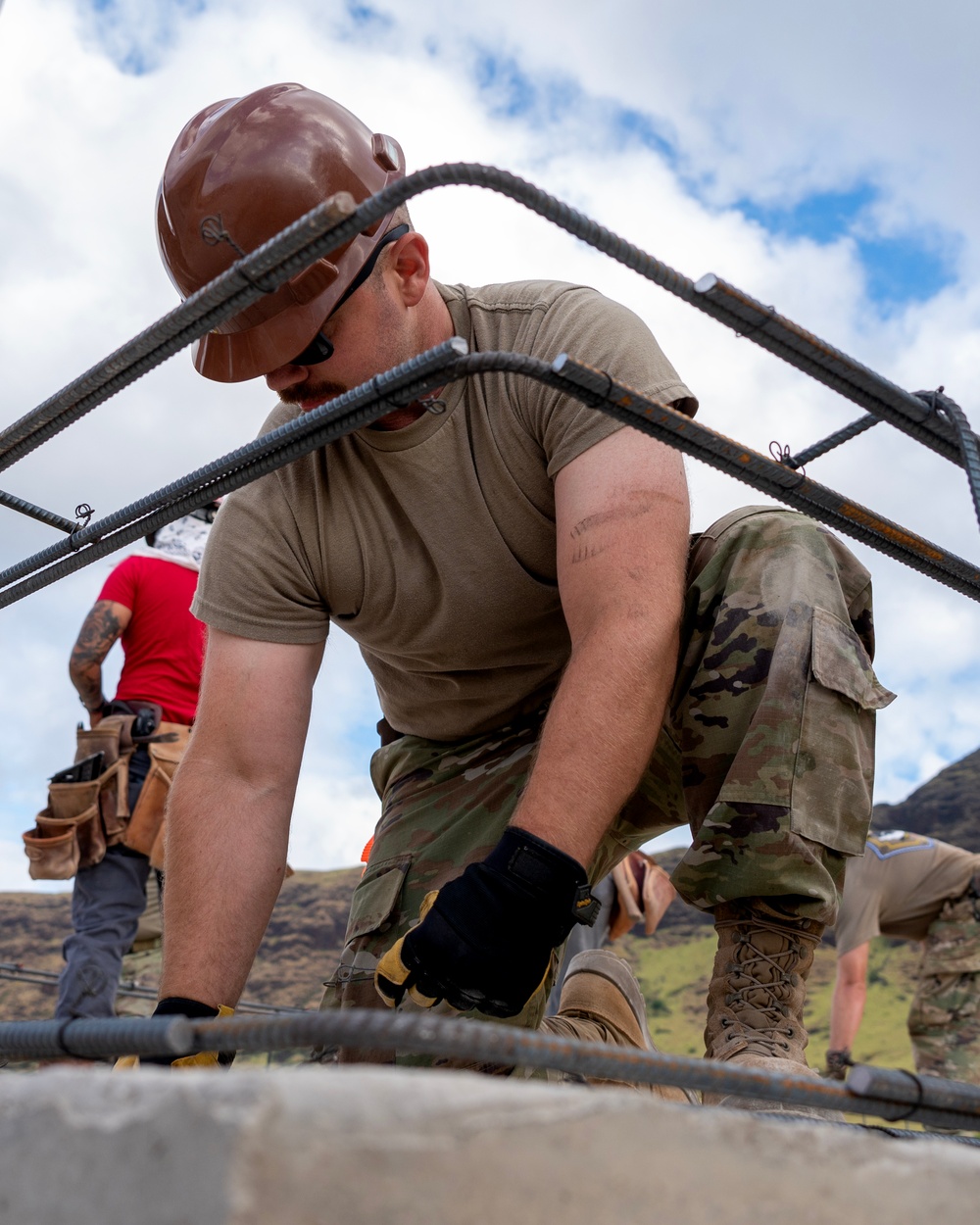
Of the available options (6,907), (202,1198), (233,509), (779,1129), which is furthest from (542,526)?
(6,907)

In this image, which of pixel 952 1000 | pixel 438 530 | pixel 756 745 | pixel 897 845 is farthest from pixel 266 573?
pixel 952 1000

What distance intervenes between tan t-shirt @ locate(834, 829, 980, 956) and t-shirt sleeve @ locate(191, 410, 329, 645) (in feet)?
12.1

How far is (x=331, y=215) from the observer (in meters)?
1.11

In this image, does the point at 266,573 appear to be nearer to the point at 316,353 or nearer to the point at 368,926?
the point at 316,353

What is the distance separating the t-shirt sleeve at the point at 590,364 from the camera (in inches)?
72.1

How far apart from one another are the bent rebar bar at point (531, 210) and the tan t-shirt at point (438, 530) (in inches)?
28.5

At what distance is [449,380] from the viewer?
4.09 ft

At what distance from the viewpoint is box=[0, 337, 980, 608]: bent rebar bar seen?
1200 mm

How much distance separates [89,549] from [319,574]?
0.59 metres

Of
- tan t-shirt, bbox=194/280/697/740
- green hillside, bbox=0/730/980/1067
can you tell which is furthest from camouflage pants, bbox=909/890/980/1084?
tan t-shirt, bbox=194/280/697/740

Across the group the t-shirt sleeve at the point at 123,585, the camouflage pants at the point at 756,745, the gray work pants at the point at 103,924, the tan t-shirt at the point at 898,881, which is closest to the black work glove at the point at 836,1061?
the tan t-shirt at the point at 898,881

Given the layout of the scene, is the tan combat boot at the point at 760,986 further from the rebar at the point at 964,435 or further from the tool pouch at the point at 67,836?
the tool pouch at the point at 67,836

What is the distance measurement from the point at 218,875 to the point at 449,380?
1.04 meters

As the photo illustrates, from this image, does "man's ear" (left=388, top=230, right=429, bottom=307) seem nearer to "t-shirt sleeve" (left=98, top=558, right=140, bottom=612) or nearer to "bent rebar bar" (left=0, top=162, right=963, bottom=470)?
"bent rebar bar" (left=0, top=162, right=963, bottom=470)
